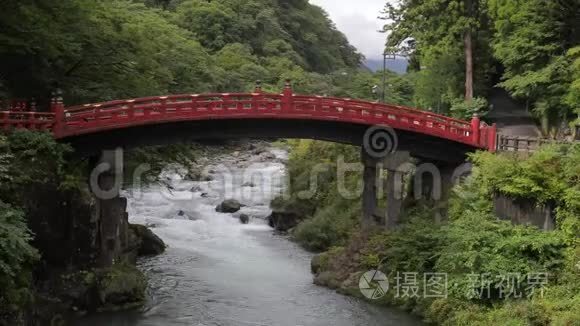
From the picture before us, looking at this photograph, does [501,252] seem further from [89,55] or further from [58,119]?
[89,55]

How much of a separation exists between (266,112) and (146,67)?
8.32 m

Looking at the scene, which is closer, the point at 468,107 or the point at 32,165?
the point at 32,165

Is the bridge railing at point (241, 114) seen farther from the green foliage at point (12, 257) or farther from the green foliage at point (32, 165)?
the green foliage at point (12, 257)

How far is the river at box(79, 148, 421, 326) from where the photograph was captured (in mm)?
22391

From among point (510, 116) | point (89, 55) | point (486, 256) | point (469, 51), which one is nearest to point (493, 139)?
point (486, 256)

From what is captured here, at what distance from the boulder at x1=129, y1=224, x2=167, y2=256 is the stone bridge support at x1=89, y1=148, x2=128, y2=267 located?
200 inches

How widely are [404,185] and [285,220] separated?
9.79 m

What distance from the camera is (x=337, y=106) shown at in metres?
26.2

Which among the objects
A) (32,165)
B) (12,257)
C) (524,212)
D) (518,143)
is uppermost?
(518,143)

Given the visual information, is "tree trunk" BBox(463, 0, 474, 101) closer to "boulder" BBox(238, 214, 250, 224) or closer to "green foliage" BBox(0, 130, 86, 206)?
"boulder" BBox(238, 214, 250, 224)

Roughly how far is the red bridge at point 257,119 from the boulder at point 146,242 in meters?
7.04

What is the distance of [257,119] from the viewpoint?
1031 inches

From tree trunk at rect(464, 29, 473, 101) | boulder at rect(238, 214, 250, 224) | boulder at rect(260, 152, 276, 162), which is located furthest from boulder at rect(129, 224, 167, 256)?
boulder at rect(260, 152, 276, 162)

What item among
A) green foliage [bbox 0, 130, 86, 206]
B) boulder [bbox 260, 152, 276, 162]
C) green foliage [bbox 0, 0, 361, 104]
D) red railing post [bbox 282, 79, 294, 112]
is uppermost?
green foliage [bbox 0, 0, 361, 104]
